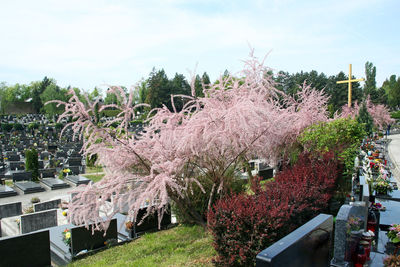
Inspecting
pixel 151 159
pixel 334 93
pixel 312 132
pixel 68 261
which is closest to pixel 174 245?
pixel 151 159

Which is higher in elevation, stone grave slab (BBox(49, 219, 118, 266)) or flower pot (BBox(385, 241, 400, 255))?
flower pot (BBox(385, 241, 400, 255))

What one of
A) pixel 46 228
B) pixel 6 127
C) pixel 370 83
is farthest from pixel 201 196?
pixel 370 83

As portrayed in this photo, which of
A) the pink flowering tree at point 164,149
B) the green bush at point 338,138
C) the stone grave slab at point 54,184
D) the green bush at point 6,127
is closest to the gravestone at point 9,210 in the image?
the stone grave slab at point 54,184

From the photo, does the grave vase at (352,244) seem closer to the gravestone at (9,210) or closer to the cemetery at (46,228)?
the cemetery at (46,228)

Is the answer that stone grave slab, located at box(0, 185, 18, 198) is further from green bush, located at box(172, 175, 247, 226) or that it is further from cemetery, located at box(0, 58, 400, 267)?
green bush, located at box(172, 175, 247, 226)

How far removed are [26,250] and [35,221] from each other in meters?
2.78

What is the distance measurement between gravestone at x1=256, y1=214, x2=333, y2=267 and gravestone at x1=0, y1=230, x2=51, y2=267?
5.32m

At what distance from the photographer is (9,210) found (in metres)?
10.1

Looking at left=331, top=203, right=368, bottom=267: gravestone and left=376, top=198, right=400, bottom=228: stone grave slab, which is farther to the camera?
left=376, top=198, right=400, bottom=228: stone grave slab

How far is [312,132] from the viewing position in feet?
32.1

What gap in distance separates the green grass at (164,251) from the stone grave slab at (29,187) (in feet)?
31.6

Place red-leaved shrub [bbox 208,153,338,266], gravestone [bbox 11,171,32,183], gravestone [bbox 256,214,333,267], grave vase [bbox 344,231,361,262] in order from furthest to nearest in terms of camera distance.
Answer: gravestone [bbox 11,171,32,183], grave vase [bbox 344,231,361,262], red-leaved shrub [bbox 208,153,338,266], gravestone [bbox 256,214,333,267]

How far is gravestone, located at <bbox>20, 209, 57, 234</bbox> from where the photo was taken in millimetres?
8344

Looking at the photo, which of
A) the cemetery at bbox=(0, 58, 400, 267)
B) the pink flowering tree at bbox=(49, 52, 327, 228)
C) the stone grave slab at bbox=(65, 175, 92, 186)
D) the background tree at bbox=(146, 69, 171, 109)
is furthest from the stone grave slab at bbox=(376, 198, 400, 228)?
the background tree at bbox=(146, 69, 171, 109)
